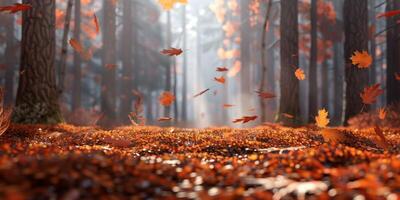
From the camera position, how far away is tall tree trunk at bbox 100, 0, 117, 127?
58.2 ft

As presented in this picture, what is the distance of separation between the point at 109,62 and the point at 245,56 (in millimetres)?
9439

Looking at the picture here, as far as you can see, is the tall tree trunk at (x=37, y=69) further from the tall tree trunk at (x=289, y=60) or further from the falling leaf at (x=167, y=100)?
the tall tree trunk at (x=289, y=60)

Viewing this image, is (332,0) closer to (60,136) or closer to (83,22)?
(83,22)

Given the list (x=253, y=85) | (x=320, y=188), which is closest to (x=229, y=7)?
(x=253, y=85)

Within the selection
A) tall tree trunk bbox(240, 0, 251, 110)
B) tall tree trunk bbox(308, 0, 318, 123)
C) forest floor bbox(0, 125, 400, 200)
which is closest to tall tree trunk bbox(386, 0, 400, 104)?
tall tree trunk bbox(308, 0, 318, 123)

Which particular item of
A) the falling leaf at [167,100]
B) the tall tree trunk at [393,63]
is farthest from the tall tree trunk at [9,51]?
the tall tree trunk at [393,63]

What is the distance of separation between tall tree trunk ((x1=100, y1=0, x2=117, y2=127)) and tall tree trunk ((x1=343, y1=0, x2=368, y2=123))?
9.90m

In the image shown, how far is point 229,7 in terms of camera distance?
33375 millimetres

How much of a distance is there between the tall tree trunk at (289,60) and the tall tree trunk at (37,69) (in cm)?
647

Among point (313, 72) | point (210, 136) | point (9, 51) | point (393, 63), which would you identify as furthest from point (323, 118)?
point (9, 51)

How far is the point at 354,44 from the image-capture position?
39.0ft

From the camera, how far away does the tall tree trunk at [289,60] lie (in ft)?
39.7

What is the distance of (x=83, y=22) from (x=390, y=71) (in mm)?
21476

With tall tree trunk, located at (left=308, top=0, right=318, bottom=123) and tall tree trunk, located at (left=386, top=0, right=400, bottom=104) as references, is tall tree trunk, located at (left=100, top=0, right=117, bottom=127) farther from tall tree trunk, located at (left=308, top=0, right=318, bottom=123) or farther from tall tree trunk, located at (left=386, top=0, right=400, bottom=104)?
tall tree trunk, located at (left=386, top=0, right=400, bottom=104)
